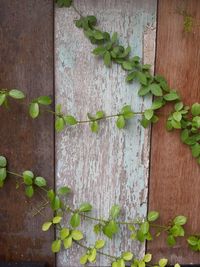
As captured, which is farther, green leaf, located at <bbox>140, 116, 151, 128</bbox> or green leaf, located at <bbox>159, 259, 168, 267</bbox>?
green leaf, located at <bbox>159, 259, 168, 267</bbox>

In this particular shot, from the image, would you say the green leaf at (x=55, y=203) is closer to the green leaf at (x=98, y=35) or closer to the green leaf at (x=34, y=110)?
the green leaf at (x=34, y=110)

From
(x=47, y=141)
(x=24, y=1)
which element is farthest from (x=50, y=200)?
(x=24, y=1)

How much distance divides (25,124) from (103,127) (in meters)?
0.23

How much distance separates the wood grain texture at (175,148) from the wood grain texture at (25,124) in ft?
1.03

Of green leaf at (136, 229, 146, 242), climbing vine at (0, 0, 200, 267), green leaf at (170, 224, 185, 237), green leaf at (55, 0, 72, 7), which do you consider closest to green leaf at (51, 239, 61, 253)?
climbing vine at (0, 0, 200, 267)

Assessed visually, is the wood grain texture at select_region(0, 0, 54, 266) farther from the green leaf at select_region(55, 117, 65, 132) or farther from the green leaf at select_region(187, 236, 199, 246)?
the green leaf at select_region(187, 236, 199, 246)

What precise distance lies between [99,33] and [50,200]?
0.51 metres

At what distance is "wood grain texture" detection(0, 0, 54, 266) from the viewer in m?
1.12

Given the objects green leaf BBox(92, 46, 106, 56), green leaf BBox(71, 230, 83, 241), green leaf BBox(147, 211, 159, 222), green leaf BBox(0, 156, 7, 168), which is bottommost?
green leaf BBox(71, 230, 83, 241)

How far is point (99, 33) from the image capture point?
3.63ft

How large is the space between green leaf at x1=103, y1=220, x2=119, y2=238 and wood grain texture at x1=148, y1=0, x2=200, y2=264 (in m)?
0.13

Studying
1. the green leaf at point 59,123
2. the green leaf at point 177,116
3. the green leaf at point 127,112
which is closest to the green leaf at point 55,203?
the green leaf at point 59,123

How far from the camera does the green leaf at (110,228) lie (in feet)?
4.02

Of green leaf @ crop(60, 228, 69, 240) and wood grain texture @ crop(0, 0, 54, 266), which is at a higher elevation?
wood grain texture @ crop(0, 0, 54, 266)
